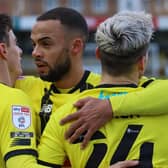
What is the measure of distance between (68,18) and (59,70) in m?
0.26

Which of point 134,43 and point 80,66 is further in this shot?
point 80,66

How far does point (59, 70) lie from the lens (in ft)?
7.50

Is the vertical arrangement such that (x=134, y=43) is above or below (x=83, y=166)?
above

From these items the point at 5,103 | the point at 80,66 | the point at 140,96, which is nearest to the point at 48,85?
the point at 80,66

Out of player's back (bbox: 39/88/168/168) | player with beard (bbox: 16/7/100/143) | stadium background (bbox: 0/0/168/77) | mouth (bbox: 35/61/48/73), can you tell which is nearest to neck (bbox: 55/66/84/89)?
player with beard (bbox: 16/7/100/143)

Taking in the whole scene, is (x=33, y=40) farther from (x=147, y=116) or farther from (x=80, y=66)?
(x=147, y=116)

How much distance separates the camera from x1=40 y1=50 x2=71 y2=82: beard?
2.26 metres

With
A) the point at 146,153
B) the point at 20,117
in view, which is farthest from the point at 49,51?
the point at 146,153

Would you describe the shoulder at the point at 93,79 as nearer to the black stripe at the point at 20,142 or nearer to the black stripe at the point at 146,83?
the black stripe at the point at 146,83

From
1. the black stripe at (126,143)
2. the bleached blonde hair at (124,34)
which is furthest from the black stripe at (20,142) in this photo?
the bleached blonde hair at (124,34)

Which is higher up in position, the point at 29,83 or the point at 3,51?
the point at 3,51

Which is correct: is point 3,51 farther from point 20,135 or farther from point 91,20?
point 91,20

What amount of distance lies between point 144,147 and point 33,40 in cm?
77

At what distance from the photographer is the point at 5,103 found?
1.83 meters
